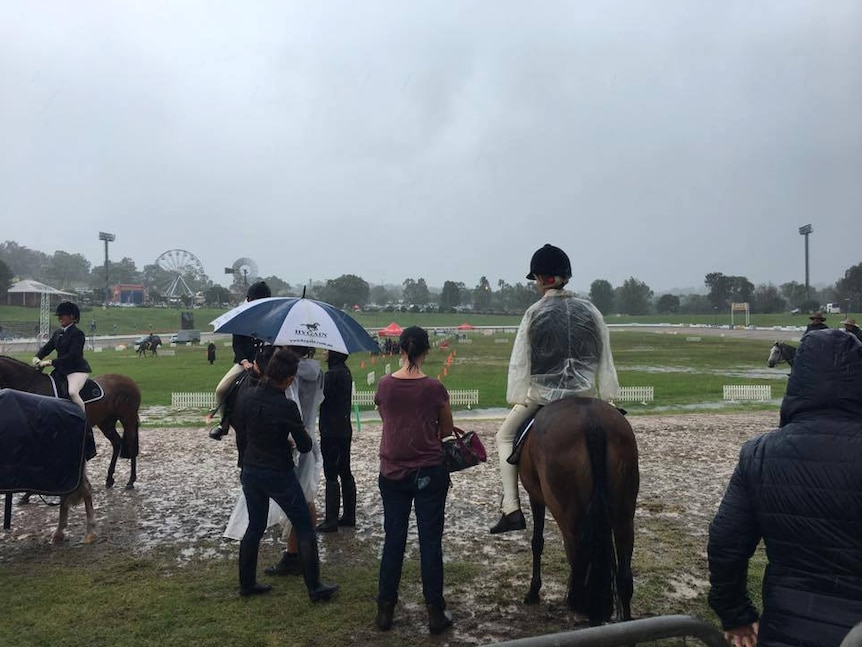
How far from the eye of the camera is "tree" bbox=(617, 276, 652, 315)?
424 ft

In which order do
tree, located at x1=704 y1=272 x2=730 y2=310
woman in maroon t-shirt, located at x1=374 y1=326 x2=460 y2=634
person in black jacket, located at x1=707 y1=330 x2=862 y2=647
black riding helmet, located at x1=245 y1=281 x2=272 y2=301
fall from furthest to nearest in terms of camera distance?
1. tree, located at x1=704 y1=272 x2=730 y2=310
2. black riding helmet, located at x1=245 y1=281 x2=272 y2=301
3. woman in maroon t-shirt, located at x1=374 y1=326 x2=460 y2=634
4. person in black jacket, located at x1=707 y1=330 x2=862 y2=647

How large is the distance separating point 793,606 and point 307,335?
14.3ft

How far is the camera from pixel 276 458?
4871mm

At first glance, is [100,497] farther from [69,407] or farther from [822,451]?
[822,451]

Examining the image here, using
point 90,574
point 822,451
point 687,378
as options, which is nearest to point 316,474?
point 90,574

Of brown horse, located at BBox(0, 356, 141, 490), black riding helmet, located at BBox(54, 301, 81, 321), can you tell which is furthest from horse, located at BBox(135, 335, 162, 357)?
black riding helmet, located at BBox(54, 301, 81, 321)

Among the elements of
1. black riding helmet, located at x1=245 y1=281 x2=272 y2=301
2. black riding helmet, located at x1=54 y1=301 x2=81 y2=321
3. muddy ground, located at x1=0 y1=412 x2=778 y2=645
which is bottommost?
muddy ground, located at x1=0 y1=412 x2=778 y2=645

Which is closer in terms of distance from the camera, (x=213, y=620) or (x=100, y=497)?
(x=213, y=620)

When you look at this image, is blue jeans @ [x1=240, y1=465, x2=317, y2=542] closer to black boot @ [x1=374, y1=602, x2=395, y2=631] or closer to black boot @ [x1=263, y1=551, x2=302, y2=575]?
black boot @ [x1=263, y1=551, x2=302, y2=575]

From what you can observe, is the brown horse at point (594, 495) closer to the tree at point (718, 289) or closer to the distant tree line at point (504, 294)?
the distant tree line at point (504, 294)

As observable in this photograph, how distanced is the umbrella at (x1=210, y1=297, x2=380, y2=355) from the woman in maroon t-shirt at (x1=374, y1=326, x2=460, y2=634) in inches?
41.7

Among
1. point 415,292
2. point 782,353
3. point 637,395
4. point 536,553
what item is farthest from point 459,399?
point 415,292

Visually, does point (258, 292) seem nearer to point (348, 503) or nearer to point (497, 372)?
point (348, 503)

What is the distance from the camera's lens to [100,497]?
8.35 m
